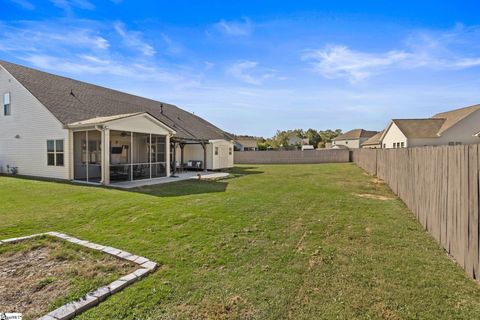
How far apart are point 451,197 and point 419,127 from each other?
1099 inches

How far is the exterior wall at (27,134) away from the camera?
12812 mm

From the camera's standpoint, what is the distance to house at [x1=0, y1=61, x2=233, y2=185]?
1245 cm

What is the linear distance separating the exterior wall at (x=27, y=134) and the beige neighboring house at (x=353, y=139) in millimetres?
52618

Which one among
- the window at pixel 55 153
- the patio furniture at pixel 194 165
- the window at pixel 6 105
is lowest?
the patio furniture at pixel 194 165

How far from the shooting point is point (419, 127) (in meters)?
27.2

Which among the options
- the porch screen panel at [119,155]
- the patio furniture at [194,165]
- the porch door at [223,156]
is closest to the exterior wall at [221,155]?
the porch door at [223,156]

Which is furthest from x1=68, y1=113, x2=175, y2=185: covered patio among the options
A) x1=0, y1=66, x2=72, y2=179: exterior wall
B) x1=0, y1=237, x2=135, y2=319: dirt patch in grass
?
x1=0, y1=237, x2=135, y2=319: dirt patch in grass

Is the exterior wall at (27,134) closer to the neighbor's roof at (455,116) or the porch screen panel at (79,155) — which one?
the porch screen panel at (79,155)

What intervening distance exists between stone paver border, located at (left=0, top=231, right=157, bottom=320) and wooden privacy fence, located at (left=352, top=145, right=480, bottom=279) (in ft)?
13.5

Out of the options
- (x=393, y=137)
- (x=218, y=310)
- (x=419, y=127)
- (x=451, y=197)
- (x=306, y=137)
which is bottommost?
(x=218, y=310)

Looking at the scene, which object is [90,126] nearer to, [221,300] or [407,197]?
[221,300]

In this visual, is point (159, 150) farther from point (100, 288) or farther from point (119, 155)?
point (100, 288)

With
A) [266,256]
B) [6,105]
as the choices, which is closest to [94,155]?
[6,105]

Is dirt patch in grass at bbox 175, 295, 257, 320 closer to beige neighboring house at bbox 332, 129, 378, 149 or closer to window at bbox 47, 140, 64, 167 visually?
window at bbox 47, 140, 64, 167
